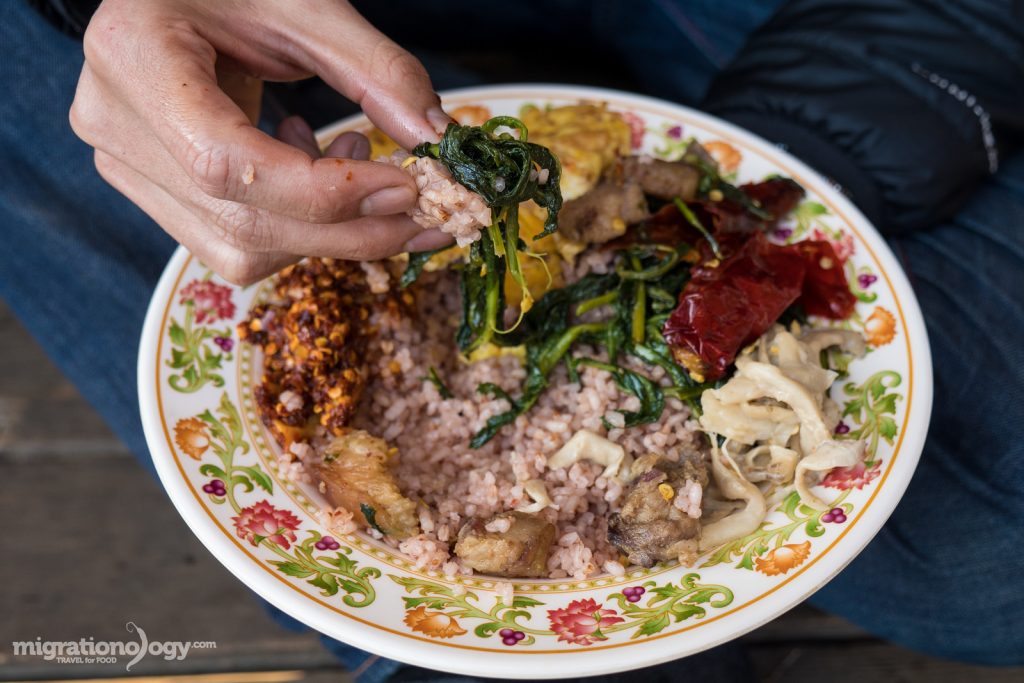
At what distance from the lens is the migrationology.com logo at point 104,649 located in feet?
10.0

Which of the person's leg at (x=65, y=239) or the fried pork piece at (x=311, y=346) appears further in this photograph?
the person's leg at (x=65, y=239)

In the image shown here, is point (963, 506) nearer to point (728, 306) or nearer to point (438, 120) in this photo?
point (728, 306)

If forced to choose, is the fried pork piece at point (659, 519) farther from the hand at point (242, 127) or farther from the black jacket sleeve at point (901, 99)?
the black jacket sleeve at point (901, 99)

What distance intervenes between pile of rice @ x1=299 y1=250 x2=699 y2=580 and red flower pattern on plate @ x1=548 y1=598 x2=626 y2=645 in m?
→ 0.10

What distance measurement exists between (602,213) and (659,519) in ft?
3.35

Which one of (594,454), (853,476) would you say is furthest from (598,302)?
(853,476)

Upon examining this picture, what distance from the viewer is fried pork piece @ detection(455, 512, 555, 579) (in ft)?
6.73

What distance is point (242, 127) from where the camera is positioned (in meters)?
1.68

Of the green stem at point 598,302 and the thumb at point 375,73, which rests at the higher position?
the thumb at point 375,73

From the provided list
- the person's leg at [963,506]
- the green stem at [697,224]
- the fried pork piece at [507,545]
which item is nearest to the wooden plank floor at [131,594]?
the person's leg at [963,506]

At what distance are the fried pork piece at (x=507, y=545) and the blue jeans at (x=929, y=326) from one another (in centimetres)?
74

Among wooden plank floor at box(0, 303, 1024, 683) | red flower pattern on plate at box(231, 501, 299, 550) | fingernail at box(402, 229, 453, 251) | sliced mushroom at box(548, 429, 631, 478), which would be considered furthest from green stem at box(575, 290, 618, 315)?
wooden plank floor at box(0, 303, 1024, 683)

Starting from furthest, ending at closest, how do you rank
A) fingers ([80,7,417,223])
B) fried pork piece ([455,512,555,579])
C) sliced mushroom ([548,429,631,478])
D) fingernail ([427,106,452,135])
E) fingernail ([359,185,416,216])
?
sliced mushroom ([548,429,631,478])
fried pork piece ([455,512,555,579])
fingernail ([427,106,452,135])
fingernail ([359,185,416,216])
fingers ([80,7,417,223])

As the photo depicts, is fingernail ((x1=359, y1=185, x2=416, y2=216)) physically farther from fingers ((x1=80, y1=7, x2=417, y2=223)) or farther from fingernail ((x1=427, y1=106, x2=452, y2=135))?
fingernail ((x1=427, y1=106, x2=452, y2=135))
